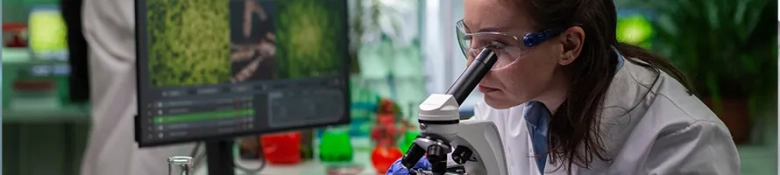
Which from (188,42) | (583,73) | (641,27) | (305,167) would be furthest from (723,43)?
(583,73)

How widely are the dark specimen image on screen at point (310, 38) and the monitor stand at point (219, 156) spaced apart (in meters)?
0.22

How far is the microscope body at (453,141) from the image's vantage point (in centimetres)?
120

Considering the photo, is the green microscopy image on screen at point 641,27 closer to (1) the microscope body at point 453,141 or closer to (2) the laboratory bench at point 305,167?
(2) the laboratory bench at point 305,167

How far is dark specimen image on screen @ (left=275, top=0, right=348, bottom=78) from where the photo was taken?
2363mm

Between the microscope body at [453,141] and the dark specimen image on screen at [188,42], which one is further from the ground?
the dark specimen image on screen at [188,42]

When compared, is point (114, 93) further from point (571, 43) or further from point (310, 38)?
point (571, 43)

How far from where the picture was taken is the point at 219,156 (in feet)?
7.60

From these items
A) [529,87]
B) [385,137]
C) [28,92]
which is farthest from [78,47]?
[529,87]

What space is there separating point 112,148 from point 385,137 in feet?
2.83

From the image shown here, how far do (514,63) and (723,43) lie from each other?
2294mm

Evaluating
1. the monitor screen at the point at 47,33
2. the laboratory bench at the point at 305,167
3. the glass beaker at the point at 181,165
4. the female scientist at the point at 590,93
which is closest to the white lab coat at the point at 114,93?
the laboratory bench at the point at 305,167

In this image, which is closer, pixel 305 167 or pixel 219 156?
pixel 219 156

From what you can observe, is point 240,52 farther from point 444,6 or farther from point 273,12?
point 444,6

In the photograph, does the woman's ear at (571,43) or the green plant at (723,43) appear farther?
the green plant at (723,43)
